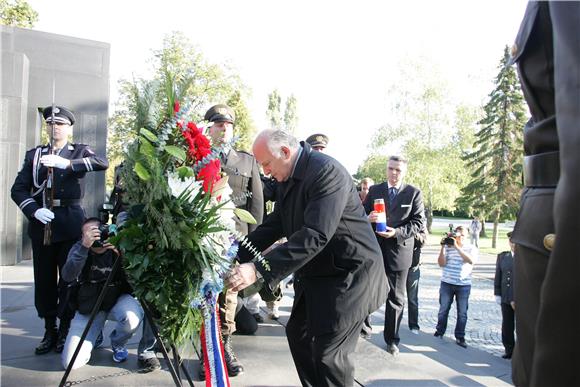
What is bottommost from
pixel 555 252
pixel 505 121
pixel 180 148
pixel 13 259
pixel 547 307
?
pixel 13 259

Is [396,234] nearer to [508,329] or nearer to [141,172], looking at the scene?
[508,329]

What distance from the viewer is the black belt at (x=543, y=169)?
3.82 feet

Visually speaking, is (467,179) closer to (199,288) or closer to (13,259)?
(13,259)

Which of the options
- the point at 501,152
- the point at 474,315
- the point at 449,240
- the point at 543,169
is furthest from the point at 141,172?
the point at 501,152

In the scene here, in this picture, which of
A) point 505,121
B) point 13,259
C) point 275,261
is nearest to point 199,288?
point 275,261

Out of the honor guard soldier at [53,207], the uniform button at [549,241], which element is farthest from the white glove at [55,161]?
the uniform button at [549,241]

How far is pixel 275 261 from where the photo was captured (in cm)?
244

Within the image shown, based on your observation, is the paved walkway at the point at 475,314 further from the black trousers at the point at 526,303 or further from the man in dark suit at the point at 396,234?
the black trousers at the point at 526,303

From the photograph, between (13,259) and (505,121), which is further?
(505,121)

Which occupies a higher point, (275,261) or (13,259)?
(275,261)

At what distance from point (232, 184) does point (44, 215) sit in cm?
178

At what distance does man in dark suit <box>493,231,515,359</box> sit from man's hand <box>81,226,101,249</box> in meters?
4.28

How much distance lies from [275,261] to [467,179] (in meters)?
32.3

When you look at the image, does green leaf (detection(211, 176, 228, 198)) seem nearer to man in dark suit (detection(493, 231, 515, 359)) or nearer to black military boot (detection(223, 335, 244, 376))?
black military boot (detection(223, 335, 244, 376))
